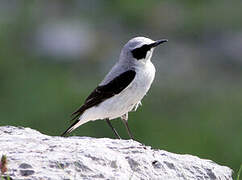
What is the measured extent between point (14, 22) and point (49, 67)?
235 cm

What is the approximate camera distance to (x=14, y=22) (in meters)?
24.8

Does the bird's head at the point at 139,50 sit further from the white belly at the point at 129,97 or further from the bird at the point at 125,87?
the white belly at the point at 129,97

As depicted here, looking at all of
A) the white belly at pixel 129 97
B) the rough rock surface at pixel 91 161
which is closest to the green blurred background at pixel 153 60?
the white belly at pixel 129 97

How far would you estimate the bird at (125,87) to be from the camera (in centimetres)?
Result: 1115

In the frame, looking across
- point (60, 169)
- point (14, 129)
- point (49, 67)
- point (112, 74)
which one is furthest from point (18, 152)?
point (49, 67)

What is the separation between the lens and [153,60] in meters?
22.4

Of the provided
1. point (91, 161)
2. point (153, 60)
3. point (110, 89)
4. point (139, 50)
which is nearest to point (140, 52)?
point (139, 50)

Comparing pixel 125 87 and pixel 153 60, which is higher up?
pixel 125 87

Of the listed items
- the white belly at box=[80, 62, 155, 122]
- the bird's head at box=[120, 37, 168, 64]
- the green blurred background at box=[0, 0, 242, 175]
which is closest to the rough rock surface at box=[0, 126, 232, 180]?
the white belly at box=[80, 62, 155, 122]

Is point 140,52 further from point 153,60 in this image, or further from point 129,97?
point 153,60

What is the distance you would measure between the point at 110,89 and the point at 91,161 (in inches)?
117

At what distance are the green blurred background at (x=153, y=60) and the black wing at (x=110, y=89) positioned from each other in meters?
6.75

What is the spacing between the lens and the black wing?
11164 millimetres

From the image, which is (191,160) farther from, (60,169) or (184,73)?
(184,73)
